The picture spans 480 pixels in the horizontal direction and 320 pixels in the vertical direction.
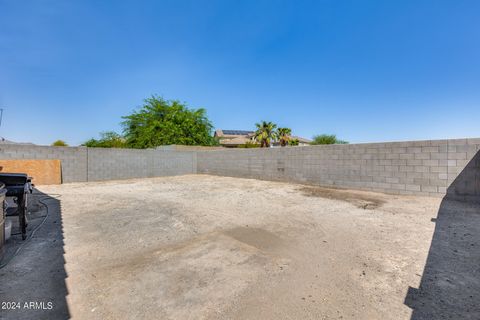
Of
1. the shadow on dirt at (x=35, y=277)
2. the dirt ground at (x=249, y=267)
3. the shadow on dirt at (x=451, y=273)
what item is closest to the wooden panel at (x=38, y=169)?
the dirt ground at (x=249, y=267)

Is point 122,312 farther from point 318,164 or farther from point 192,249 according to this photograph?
point 318,164

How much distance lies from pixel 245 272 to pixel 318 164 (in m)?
7.83

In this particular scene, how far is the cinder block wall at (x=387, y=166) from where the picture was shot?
598 centimetres

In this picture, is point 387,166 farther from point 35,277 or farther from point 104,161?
point 104,161

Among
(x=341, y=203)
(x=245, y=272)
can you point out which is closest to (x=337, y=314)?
(x=245, y=272)

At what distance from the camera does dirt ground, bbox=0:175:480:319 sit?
1.82 m

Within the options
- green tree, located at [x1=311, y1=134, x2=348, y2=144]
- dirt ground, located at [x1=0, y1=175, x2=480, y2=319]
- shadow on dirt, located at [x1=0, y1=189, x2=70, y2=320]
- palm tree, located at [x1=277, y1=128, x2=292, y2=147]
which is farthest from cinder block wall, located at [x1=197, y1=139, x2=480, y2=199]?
green tree, located at [x1=311, y1=134, x2=348, y2=144]

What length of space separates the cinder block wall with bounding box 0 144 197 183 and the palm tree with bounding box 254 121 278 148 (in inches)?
491

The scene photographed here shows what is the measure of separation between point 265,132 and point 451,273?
78.0 ft

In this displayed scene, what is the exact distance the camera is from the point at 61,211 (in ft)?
16.9

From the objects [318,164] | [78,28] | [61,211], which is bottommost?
[61,211]

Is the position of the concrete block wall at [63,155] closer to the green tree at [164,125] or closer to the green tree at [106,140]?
the green tree at [164,125]

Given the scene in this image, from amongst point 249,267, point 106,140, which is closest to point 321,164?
point 249,267

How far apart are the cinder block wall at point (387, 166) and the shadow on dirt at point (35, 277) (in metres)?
8.57
